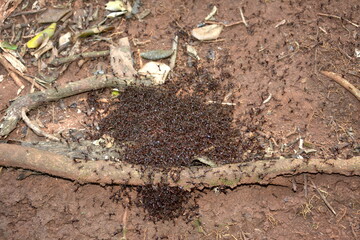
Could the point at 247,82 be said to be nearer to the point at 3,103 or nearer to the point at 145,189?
the point at 145,189

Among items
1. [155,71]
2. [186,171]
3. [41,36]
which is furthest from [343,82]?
[41,36]

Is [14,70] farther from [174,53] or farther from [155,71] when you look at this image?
[174,53]

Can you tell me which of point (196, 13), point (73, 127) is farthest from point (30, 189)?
point (196, 13)

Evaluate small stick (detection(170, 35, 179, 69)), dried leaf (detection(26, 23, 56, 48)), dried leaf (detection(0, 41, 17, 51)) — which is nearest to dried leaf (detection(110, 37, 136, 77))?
small stick (detection(170, 35, 179, 69))

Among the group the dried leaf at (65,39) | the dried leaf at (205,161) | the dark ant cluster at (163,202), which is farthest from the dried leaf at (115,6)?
the dark ant cluster at (163,202)

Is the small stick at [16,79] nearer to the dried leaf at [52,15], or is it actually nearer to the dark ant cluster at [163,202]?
the dried leaf at [52,15]

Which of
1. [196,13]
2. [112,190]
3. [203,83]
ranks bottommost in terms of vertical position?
[112,190]

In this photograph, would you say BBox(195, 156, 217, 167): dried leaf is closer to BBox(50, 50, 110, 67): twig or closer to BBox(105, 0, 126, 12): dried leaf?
BBox(50, 50, 110, 67): twig
